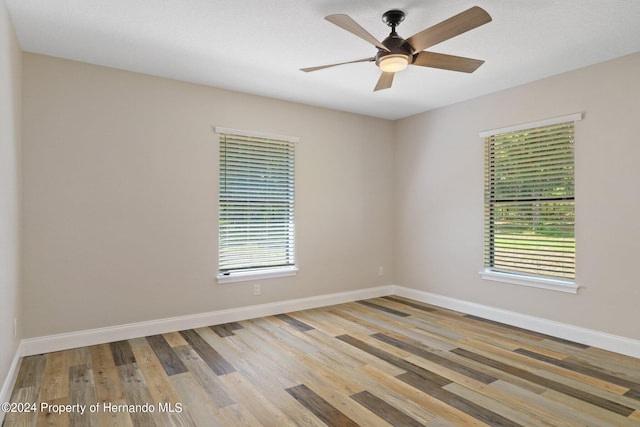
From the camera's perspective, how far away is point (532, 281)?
4.03 m

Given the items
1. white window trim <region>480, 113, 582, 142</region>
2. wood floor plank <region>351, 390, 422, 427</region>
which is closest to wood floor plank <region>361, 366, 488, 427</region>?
wood floor plank <region>351, 390, 422, 427</region>

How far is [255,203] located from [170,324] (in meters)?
1.62

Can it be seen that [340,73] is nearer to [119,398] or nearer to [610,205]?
[610,205]

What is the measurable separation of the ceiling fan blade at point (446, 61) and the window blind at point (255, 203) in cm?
228

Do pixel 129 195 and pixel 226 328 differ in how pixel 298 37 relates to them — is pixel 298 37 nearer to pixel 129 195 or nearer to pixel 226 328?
pixel 129 195

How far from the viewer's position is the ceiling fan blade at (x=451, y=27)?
216cm

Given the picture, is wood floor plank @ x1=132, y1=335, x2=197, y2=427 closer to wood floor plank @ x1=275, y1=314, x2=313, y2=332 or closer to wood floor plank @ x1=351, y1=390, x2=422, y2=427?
wood floor plank @ x1=351, y1=390, x2=422, y2=427

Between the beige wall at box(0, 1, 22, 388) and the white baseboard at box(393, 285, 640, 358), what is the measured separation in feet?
14.7

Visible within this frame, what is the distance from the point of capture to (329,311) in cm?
477

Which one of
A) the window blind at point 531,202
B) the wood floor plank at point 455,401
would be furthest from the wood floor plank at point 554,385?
the window blind at point 531,202

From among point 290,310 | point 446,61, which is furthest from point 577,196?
point 290,310

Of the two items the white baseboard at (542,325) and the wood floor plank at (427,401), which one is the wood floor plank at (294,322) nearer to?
the wood floor plank at (427,401)

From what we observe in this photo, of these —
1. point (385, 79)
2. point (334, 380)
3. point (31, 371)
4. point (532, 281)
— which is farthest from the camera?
point (532, 281)

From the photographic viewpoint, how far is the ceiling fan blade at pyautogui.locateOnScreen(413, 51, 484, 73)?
2.71m
